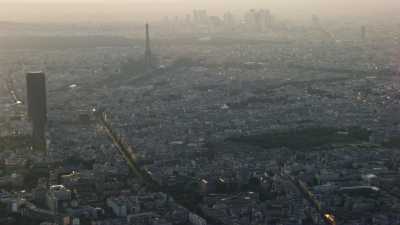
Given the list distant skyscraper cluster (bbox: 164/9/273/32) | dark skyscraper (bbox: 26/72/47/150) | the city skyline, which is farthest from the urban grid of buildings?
the city skyline

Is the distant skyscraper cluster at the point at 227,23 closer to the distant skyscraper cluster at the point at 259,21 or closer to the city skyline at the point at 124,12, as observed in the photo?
the distant skyscraper cluster at the point at 259,21

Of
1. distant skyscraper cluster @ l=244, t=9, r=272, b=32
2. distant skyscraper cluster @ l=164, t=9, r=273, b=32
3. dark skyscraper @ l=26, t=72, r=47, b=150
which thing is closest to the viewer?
dark skyscraper @ l=26, t=72, r=47, b=150

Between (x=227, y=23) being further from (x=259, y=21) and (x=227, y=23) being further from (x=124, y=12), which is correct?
(x=124, y=12)

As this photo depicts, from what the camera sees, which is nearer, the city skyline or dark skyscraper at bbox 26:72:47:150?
dark skyscraper at bbox 26:72:47:150

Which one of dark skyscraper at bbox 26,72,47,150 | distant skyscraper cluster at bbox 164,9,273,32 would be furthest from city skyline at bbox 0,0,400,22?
dark skyscraper at bbox 26,72,47,150

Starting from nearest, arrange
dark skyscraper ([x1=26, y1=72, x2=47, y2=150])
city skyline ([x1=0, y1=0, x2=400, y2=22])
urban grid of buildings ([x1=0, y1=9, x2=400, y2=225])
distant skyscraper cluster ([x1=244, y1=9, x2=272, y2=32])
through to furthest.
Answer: urban grid of buildings ([x1=0, y1=9, x2=400, y2=225]) → dark skyscraper ([x1=26, y1=72, x2=47, y2=150]) → distant skyscraper cluster ([x1=244, y1=9, x2=272, y2=32]) → city skyline ([x1=0, y1=0, x2=400, y2=22])

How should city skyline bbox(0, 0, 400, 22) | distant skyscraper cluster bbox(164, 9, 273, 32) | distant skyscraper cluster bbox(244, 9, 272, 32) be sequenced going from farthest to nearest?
city skyline bbox(0, 0, 400, 22) < distant skyscraper cluster bbox(164, 9, 273, 32) < distant skyscraper cluster bbox(244, 9, 272, 32)

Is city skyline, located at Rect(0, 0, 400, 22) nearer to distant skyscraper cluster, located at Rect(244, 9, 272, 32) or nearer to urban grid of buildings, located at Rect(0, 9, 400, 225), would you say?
distant skyscraper cluster, located at Rect(244, 9, 272, 32)

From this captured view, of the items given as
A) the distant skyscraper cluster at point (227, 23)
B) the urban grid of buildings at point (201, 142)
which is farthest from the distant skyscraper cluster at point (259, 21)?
the urban grid of buildings at point (201, 142)

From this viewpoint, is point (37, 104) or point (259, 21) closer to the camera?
point (37, 104)

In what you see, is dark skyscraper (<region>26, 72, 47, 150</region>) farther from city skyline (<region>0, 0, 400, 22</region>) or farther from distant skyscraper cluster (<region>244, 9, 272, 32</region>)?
city skyline (<region>0, 0, 400, 22</region>)

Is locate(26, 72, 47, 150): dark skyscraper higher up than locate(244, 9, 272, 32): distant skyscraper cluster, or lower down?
higher up

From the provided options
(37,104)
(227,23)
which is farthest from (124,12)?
(37,104)
